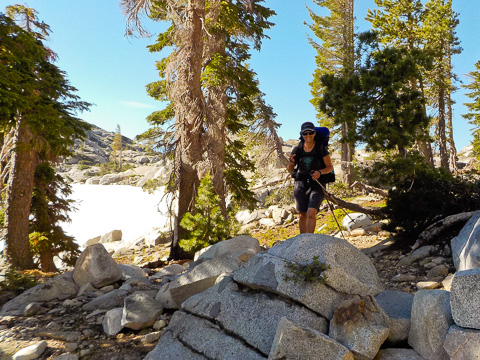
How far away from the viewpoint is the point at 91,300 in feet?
18.7

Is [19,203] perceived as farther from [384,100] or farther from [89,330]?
[384,100]

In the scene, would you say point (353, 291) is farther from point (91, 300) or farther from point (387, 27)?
point (387, 27)

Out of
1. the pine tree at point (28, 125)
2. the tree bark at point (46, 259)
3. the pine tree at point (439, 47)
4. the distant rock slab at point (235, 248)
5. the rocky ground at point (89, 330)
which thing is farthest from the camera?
the pine tree at point (439, 47)

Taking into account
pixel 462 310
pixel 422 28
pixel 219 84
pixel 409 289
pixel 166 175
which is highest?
pixel 422 28

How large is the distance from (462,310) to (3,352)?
551 cm

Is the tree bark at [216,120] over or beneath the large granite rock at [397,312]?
over

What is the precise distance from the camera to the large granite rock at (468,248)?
4.04 meters

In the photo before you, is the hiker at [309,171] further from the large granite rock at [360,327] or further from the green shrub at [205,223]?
the green shrub at [205,223]

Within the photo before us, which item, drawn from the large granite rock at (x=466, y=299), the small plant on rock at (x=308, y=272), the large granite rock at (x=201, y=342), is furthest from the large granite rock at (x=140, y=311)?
the large granite rock at (x=466, y=299)

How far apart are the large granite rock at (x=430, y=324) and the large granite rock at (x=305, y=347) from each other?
2.50 ft

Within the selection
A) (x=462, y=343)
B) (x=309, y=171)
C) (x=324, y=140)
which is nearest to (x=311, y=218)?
(x=309, y=171)

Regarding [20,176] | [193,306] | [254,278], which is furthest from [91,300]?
[20,176]

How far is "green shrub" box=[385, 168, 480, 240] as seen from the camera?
6.71 metres

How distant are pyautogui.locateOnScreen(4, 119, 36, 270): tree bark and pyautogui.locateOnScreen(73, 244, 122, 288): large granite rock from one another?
3751 millimetres
